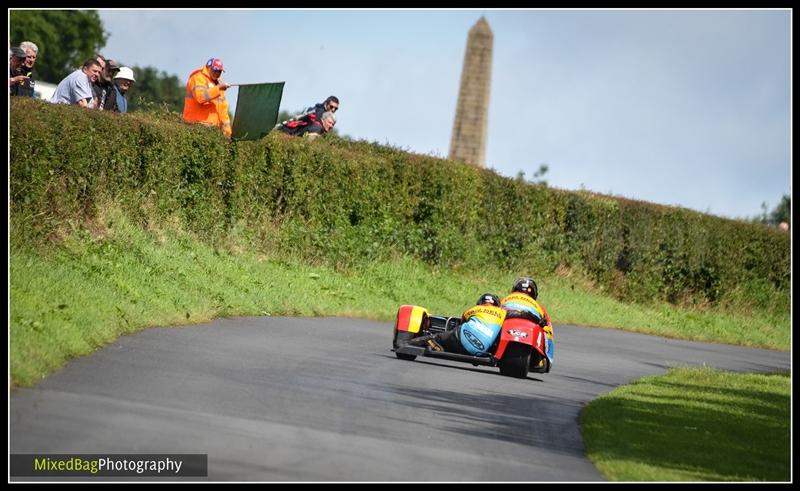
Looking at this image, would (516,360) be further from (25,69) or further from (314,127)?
(314,127)

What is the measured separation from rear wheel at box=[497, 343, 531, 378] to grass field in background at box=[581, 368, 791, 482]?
1.09 meters

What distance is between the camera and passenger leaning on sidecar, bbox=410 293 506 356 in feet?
56.9

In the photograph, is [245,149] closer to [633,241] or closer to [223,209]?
[223,209]

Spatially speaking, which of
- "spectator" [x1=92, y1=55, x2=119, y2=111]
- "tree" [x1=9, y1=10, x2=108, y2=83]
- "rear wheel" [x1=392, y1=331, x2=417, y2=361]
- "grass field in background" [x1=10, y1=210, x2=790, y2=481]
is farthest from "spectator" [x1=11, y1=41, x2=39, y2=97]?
"tree" [x1=9, y1=10, x2=108, y2=83]

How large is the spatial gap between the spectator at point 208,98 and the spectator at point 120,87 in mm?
1158

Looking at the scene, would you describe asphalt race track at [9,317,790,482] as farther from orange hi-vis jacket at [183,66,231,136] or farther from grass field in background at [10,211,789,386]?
orange hi-vis jacket at [183,66,231,136]

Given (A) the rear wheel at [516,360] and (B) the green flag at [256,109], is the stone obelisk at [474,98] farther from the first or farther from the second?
(A) the rear wheel at [516,360]

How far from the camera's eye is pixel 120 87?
22.2 m

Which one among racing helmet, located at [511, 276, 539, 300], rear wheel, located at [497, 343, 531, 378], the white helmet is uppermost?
the white helmet

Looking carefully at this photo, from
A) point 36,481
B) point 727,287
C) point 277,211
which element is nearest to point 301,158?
point 277,211

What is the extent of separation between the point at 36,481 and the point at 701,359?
708 inches

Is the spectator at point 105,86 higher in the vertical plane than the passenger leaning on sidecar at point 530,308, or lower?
higher

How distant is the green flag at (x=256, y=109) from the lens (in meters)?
23.1

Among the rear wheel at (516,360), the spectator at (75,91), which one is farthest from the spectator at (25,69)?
the rear wheel at (516,360)
